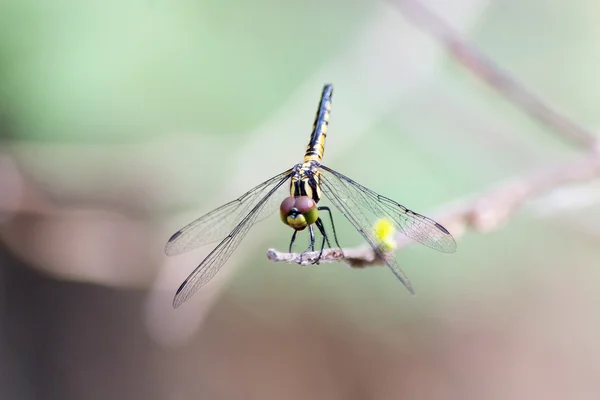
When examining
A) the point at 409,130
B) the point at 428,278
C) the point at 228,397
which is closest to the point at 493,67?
the point at 409,130

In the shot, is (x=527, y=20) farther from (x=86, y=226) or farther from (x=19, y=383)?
(x=19, y=383)

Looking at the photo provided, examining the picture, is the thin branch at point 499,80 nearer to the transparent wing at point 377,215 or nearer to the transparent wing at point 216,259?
the transparent wing at point 377,215

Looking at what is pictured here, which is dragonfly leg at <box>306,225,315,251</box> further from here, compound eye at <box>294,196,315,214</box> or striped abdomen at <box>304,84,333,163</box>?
striped abdomen at <box>304,84,333,163</box>

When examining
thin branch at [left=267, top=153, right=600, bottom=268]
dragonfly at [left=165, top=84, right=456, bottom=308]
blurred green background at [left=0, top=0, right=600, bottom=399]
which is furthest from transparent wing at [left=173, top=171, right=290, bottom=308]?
blurred green background at [left=0, top=0, right=600, bottom=399]

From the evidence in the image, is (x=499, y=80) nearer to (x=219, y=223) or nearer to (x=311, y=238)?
(x=311, y=238)

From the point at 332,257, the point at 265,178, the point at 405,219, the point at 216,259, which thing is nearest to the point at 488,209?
the point at 405,219

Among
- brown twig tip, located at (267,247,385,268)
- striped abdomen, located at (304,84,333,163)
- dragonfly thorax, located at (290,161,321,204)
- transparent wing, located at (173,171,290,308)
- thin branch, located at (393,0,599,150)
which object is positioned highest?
thin branch, located at (393,0,599,150)
